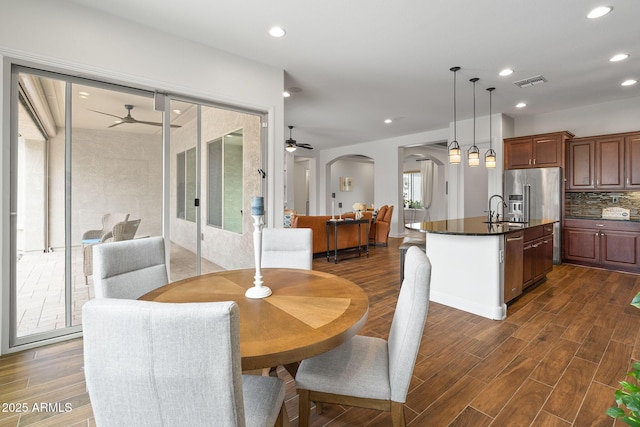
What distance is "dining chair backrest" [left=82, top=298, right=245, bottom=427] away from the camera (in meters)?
0.69

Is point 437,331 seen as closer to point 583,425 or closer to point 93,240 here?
point 583,425

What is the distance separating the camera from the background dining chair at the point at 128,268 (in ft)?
5.17

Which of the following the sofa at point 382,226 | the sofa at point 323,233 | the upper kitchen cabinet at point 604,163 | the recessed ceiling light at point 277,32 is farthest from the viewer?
the sofa at point 382,226

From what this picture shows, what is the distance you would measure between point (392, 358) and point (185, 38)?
134 inches

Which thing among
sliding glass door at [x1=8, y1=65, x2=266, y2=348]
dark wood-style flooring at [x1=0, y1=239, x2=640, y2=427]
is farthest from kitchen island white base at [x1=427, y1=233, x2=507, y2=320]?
sliding glass door at [x1=8, y1=65, x2=266, y2=348]

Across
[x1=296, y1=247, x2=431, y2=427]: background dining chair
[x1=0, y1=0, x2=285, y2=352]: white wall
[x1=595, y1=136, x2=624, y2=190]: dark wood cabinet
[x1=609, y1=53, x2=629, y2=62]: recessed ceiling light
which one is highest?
[x1=609, y1=53, x2=629, y2=62]: recessed ceiling light

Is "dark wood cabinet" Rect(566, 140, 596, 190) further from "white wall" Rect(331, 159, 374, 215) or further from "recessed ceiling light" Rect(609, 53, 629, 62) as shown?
"white wall" Rect(331, 159, 374, 215)

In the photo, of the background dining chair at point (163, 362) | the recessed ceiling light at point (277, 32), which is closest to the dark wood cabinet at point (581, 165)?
the recessed ceiling light at point (277, 32)

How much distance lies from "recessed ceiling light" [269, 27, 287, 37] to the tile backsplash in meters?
5.69

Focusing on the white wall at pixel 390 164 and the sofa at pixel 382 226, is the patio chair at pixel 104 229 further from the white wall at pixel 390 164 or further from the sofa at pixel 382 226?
the white wall at pixel 390 164

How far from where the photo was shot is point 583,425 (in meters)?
1.63

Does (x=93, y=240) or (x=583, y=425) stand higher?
(x=93, y=240)

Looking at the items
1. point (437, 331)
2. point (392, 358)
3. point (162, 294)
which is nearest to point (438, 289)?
point (437, 331)

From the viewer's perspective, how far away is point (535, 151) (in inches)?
217
